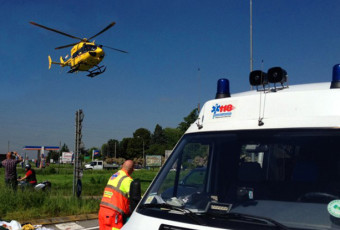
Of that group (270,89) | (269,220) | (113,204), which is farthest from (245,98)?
(113,204)

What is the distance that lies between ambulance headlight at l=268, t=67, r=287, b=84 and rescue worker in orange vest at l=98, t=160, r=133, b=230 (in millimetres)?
3023

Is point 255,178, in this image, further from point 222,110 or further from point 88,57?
point 88,57

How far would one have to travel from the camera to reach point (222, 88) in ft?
12.8

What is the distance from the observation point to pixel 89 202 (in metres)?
12.9

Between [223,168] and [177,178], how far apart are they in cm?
42

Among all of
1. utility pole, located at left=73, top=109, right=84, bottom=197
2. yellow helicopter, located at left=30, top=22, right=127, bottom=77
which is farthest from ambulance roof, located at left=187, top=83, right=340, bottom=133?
yellow helicopter, located at left=30, top=22, right=127, bottom=77

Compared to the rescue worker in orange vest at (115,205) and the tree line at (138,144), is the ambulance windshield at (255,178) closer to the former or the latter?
the rescue worker in orange vest at (115,205)

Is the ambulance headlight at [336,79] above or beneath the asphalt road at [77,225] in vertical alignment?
above

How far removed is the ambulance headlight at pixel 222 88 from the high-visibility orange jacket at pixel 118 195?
2.47 m

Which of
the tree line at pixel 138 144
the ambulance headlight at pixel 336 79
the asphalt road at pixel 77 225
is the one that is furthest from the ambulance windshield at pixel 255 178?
the tree line at pixel 138 144

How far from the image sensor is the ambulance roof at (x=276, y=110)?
2979 millimetres

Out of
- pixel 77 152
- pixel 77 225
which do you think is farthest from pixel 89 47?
pixel 77 225

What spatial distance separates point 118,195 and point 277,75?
3172mm

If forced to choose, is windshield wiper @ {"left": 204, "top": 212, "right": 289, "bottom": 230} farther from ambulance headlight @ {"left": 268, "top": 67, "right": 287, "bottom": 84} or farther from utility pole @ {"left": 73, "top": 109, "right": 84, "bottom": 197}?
utility pole @ {"left": 73, "top": 109, "right": 84, "bottom": 197}
